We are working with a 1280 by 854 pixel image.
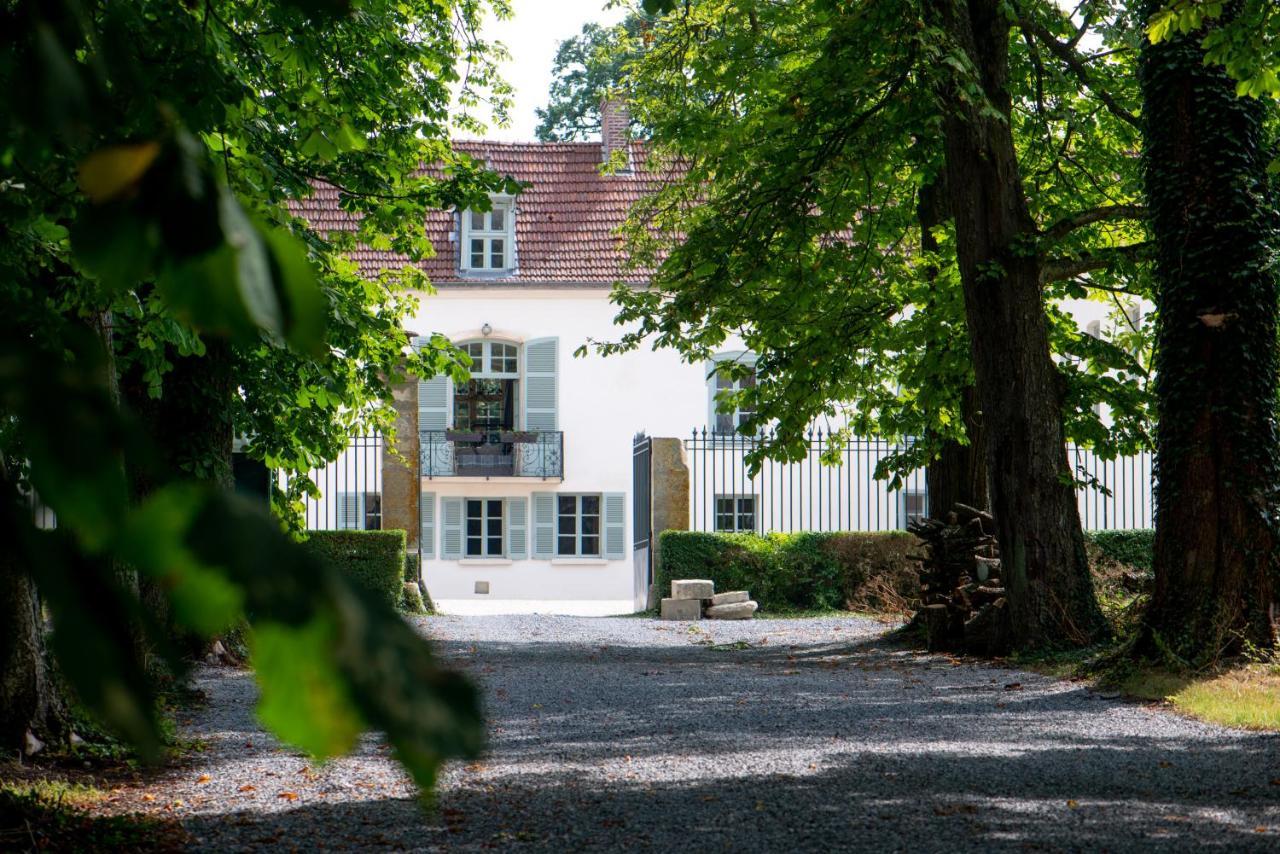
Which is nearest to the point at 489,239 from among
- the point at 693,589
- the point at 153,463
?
the point at 693,589

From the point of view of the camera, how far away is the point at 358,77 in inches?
339

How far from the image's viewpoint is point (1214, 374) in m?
8.95

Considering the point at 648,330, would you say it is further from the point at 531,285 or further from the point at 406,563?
the point at 531,285

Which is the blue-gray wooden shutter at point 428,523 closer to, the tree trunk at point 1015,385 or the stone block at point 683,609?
the stone block at point 683,609

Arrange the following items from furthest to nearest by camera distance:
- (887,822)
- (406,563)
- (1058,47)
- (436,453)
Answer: (436,453) < (406,563) < (1058,47) < (887,822)

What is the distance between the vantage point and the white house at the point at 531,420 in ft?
87.4

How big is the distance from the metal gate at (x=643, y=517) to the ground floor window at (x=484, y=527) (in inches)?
269

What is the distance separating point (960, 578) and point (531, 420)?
15.2 meters

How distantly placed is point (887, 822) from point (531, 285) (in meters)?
22.6

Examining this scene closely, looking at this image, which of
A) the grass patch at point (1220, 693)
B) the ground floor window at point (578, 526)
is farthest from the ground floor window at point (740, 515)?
the grass patch at point (1220, 693)

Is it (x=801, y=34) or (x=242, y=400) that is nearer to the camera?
(x=242, y=400)

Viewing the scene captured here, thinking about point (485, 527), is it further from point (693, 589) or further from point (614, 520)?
point (693, 589)

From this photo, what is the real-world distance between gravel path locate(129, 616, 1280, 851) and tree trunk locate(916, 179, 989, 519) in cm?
357

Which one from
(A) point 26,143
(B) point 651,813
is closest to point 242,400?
(B) point 651,813
